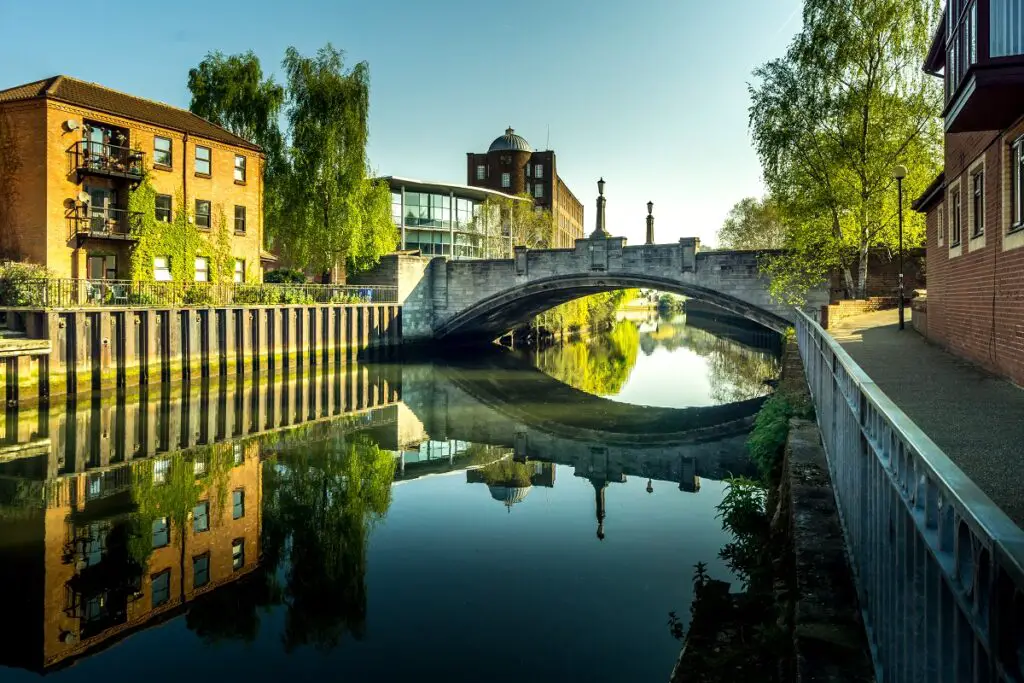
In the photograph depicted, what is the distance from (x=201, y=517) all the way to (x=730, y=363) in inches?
1227

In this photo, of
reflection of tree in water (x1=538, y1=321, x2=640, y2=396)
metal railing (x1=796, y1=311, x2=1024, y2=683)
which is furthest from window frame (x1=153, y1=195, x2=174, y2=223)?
metal railing (x1=796, y1=311, x2=1024, y2=683)

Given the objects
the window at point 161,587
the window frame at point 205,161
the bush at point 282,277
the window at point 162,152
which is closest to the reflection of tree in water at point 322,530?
the window at point 161,587

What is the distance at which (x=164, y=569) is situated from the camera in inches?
338

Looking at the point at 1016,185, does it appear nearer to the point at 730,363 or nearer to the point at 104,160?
the point at 730,363

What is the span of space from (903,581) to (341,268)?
38.1 m

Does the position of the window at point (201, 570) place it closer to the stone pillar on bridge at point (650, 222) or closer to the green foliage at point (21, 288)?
the green foliage at point (21, 288)

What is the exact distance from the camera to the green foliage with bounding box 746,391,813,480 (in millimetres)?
10273

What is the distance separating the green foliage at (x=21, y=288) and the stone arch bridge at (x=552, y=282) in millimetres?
19557

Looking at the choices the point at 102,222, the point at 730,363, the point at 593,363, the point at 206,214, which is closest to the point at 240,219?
the point at 206,214

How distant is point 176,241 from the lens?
3109 centimetres

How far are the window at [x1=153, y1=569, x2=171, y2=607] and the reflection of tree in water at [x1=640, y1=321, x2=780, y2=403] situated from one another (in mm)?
19008

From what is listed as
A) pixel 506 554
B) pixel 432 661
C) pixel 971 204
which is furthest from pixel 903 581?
pixel 971 204

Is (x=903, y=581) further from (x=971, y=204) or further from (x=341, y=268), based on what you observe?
(x=341, y=268)

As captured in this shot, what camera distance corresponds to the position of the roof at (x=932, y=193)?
16058 mm
